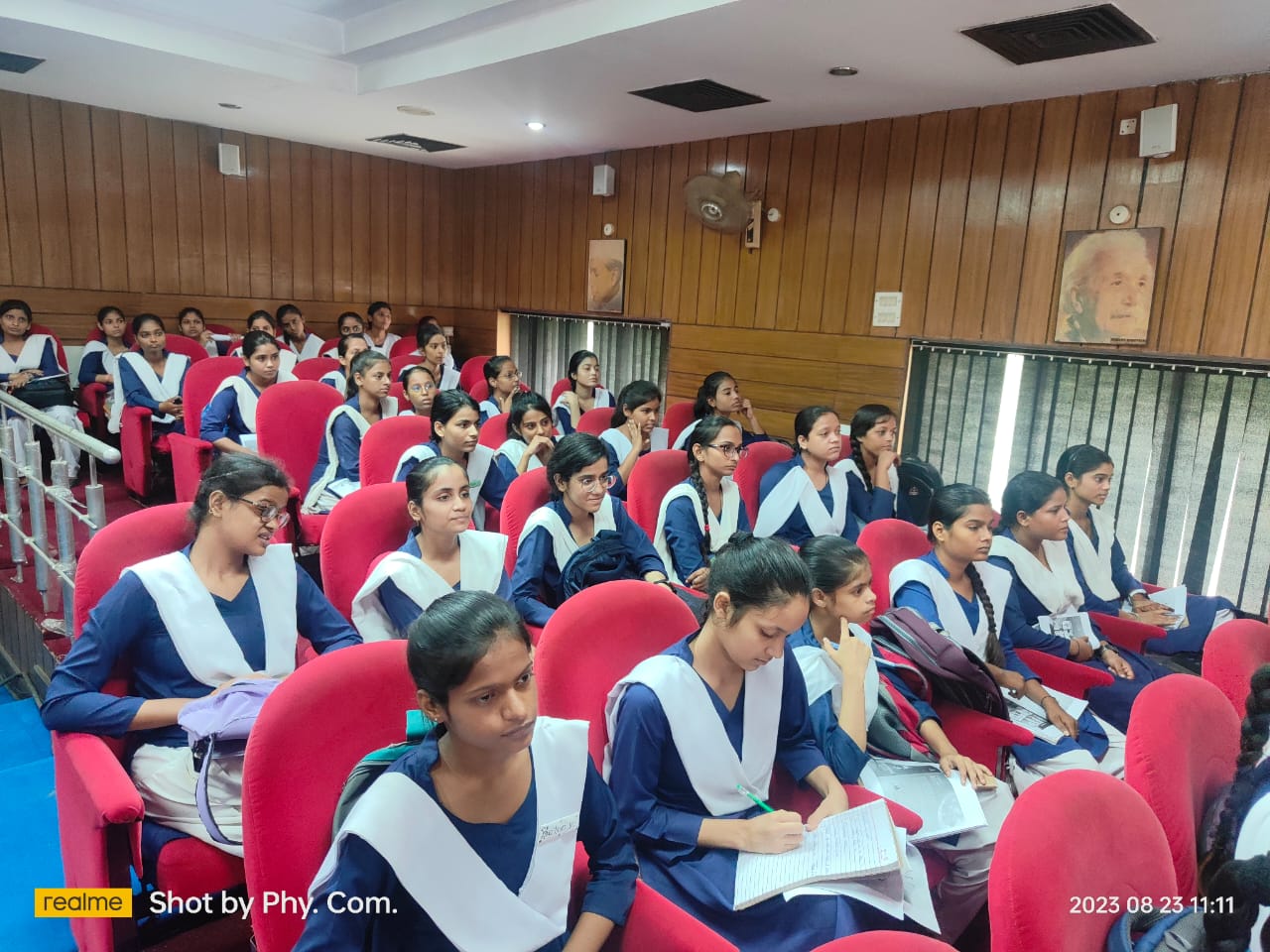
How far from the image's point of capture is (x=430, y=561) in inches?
90.8

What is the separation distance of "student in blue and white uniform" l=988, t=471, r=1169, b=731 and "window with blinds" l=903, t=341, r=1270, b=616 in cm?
150

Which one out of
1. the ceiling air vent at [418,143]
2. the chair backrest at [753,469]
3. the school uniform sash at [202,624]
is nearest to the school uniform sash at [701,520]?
the chair backrest at [753,469]

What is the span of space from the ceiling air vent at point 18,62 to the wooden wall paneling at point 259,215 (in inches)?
77.9

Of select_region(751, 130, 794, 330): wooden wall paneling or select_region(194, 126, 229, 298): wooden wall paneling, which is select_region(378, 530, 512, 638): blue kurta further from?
select_region(194, 126, 229, 298): wooden wall paneling

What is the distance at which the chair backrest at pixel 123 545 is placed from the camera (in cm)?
178

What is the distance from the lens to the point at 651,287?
6.41m

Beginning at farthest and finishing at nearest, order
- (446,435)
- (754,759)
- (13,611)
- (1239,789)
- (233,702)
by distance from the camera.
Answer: (446,435), (13,611), (754,759), (233,702), (1239,789)

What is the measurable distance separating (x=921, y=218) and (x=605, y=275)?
274 centimetres

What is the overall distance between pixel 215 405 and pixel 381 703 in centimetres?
343

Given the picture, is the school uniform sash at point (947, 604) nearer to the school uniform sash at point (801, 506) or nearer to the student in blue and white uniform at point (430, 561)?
the school uniform sash at point (801, 506)

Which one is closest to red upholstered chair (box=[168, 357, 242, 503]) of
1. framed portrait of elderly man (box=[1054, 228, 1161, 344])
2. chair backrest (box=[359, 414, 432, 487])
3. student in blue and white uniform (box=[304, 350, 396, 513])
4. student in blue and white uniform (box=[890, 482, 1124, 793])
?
student in blue and white uniform (box=[304, 350, 396, 513])

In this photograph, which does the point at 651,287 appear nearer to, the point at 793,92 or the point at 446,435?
the point at 793,92

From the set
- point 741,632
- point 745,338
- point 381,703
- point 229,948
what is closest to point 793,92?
point 745,338

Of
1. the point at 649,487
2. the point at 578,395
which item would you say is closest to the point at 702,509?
the point at 649,487
